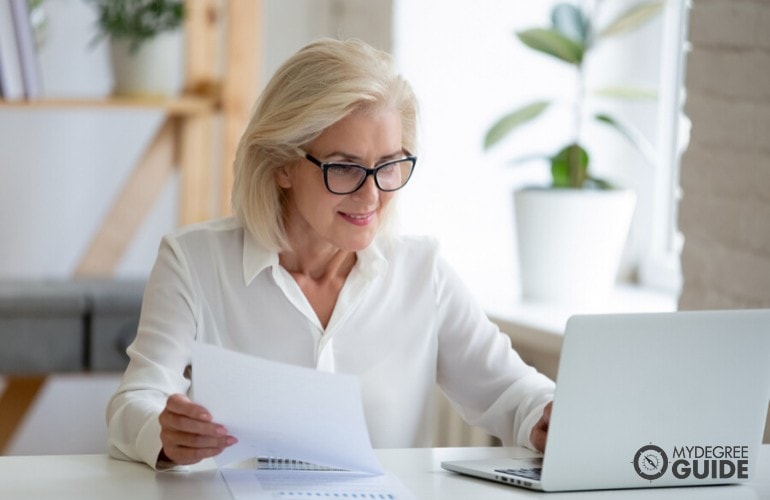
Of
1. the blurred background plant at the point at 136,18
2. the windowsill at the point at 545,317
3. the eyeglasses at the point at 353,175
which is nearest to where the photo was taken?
the eyeglasses at the point at 353,175

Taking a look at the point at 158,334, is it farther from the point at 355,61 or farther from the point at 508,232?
the point at 508,232

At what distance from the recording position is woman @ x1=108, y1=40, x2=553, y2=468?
6.11ft

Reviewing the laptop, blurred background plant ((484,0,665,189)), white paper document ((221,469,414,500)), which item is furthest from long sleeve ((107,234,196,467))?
blurred background plant ((484,0,665,189))

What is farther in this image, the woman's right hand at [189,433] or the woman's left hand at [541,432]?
the woman's left hand at [541,432]

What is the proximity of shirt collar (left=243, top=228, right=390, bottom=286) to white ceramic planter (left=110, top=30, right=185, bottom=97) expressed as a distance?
1.21 meters

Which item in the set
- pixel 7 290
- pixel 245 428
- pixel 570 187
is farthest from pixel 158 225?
pixel 245 428

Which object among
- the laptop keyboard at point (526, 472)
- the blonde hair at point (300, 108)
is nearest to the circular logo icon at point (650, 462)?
the laptop keyboard at point (526, 472)

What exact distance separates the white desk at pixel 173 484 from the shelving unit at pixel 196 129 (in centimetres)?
163

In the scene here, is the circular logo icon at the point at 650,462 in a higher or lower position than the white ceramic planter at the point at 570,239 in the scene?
lower

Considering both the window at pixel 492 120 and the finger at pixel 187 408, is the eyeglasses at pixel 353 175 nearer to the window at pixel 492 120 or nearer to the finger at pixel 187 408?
the finger at pixel 187 408

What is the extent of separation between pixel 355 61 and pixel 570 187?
0.96 m

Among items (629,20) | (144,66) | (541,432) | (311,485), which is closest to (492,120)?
(629,20)

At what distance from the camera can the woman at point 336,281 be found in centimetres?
186

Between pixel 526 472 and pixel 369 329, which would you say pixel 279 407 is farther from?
pixel 369 329
